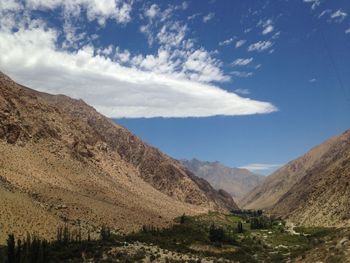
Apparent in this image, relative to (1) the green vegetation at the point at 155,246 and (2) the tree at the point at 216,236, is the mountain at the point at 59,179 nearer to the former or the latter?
(1) the green vegetation at the point at 155,246

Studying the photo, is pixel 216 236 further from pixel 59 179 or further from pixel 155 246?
pixel 59 179

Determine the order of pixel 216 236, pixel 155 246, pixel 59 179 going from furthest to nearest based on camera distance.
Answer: pixel 59 179, pixel 216 236, pixel 155 246

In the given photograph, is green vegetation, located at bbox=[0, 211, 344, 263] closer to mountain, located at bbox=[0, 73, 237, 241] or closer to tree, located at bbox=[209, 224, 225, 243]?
tree, located at bbox=[209, 224, 225, 243]

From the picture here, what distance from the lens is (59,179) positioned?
93188 mm

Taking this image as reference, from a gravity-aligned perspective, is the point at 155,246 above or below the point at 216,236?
below

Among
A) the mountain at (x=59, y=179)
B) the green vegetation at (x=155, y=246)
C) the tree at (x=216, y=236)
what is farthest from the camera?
the tree at (x=216, y=236)

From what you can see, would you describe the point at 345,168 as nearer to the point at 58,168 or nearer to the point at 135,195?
the point at 135,195

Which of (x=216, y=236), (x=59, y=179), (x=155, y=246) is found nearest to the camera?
(x=155, y=246)

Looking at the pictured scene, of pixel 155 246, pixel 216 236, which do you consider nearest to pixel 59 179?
pixel 216 236

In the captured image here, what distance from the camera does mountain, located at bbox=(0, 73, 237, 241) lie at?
68500 millimetres

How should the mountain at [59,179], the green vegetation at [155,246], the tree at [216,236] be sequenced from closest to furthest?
the green vegetation at [155,246], the mountain at [59,179], the tree at [216,236]

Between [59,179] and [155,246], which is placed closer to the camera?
[155,246]

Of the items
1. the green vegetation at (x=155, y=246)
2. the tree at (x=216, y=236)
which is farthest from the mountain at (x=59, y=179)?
the tree at (x=216, y=236)

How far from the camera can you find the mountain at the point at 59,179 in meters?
68.5
